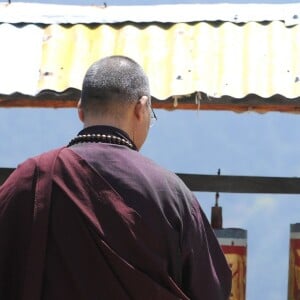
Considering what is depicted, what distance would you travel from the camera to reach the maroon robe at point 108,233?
87.4 inches

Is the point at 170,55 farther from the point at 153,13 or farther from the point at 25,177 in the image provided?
the point at 25,177

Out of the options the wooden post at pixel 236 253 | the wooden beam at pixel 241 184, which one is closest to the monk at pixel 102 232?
the wooden post at pixel 236 253

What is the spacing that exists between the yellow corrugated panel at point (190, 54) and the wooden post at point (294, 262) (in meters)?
0.63

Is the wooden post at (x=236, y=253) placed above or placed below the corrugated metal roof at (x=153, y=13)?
below

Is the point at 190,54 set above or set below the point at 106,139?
above

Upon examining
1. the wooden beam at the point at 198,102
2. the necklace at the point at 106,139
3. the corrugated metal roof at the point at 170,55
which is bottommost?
the necklace at the point at 106,139

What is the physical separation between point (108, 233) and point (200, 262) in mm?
236

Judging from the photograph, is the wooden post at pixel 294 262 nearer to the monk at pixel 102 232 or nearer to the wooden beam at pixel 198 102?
the wooden beam at pixel 198 102

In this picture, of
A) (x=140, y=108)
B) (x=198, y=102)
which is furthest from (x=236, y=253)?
(x=140, y=108)

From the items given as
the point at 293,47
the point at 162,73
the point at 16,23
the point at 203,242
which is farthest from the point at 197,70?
the point at 203,242

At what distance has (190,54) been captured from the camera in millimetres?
4426

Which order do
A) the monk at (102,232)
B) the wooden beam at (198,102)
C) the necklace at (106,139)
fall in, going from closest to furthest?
the monk at (102,232)
the necklace at (106,139)
the wooden beam at (198,102)

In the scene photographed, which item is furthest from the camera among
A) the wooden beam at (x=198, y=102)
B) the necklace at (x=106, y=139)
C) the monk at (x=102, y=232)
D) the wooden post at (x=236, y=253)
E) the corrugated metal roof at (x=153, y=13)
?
the corrugated metal roof at (x=153, y=13)

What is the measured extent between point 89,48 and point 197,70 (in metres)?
0.54
